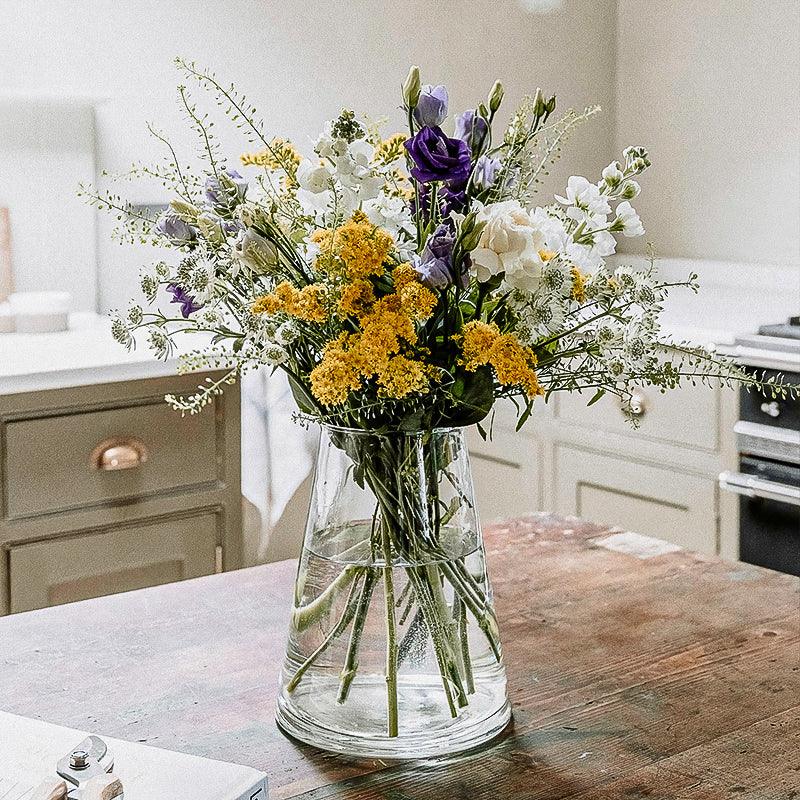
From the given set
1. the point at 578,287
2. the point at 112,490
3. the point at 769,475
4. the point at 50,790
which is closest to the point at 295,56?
the point at 112,490

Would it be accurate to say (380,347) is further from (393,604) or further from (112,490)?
(112,490)

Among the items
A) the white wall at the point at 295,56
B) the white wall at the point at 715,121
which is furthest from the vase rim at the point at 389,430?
the white wall at the point at 715,121

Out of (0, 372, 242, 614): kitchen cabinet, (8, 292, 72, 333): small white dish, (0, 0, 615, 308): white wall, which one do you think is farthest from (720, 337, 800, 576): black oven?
(8, 292, 72, 333): small white dish

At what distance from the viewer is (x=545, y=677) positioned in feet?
3.65

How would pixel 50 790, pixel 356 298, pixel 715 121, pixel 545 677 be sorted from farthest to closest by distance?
pixel 715 121
pixel 545 677
pixel 356 298
pixel 50 790

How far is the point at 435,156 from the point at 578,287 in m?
0.16

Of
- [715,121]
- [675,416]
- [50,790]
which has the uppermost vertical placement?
[715,121]

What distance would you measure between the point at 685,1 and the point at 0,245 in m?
1.98

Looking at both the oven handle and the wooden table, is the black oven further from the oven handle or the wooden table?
the wooden table

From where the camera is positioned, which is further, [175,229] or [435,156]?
[175,229]

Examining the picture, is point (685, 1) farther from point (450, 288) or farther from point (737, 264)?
A: point (450, 288)

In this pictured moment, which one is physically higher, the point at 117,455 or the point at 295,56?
the point at 295,56

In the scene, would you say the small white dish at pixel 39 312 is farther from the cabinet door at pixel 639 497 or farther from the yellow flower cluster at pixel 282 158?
the yellow flower cluster at pixel 282 158

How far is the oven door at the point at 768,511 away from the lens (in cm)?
245
